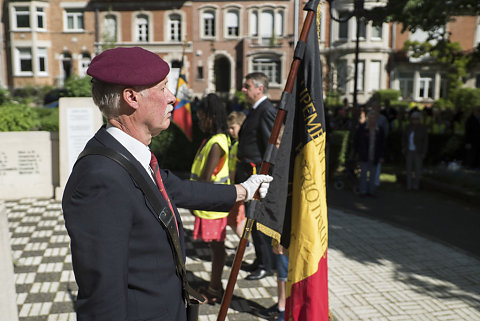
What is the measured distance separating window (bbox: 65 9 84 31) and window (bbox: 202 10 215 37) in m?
10.5

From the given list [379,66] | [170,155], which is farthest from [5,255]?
[379,66]

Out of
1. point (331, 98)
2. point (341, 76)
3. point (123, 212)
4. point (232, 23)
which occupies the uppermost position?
point (232, 23)

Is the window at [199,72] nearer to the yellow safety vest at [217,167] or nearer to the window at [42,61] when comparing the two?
the window at [42,61]

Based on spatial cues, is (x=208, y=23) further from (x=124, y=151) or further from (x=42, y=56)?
(x=124, y=151)

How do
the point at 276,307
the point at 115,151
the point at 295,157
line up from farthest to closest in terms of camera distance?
the point at 276,307 → the point at 295,157 → the point at 115,151

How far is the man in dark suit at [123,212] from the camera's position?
5.19ft

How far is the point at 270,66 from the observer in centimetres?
3772

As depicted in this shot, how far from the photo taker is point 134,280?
1.75 metres

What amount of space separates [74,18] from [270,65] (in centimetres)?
1736

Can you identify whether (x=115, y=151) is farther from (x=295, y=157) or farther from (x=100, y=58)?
(x=295, y=157)

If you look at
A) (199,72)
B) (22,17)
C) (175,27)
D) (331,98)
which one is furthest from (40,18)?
(331,98)

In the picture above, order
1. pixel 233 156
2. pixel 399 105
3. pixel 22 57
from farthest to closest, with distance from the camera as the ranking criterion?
pixel 22 57 < pixel 399 105 < pixel 233 156

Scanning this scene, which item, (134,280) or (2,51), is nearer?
(134,280)

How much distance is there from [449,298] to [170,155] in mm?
8150
